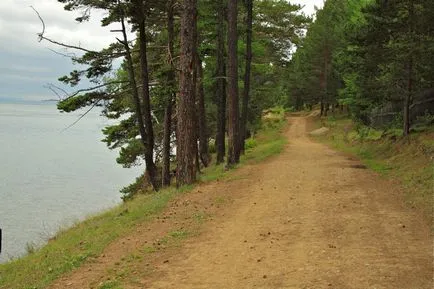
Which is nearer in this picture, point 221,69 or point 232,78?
point 232,78

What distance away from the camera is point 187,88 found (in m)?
14.8

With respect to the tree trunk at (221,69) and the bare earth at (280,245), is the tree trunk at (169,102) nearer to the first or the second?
the tree trunk at (221,69)

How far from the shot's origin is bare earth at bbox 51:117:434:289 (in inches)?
262

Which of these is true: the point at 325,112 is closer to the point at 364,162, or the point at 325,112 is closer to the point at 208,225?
the point at 364,162

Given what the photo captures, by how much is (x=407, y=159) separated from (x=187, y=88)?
855 centimetres

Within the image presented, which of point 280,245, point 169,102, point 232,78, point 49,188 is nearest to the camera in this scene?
point 280,245

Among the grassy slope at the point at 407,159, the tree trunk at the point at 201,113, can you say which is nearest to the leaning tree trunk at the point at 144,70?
the tree trunk at the point at 201,113

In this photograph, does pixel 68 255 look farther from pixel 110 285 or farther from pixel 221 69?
pixel 221 69

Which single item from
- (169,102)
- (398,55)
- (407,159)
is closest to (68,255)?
(169,102)

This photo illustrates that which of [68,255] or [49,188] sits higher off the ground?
[68,255]

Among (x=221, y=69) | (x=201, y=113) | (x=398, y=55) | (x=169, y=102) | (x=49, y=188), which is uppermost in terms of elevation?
(x=221, y=69)

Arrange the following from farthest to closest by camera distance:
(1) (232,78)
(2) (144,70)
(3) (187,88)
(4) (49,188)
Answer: (4) (49,188) → (1) (232,78) → (2) (144,70) → (3) (187,88)

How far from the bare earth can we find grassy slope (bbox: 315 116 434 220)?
535mm

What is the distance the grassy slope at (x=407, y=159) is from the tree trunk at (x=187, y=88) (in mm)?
6541
